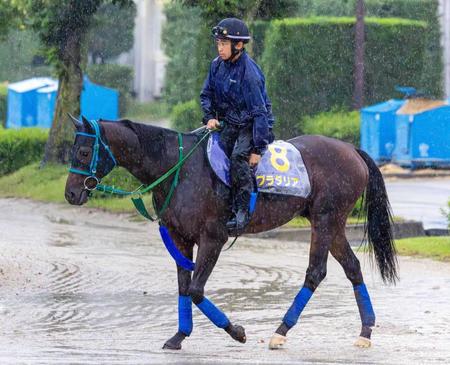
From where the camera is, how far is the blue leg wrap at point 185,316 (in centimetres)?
1032

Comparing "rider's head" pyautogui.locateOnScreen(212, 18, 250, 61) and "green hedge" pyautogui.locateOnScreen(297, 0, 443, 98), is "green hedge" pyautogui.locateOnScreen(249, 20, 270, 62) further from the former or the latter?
"rider's head" pyautogui.locateOnScreen(212, 18, 250, 61)

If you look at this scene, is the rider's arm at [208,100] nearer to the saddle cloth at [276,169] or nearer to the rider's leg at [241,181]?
the saddle cloth at [276,169]

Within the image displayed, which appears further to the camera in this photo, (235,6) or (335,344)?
(235,6)

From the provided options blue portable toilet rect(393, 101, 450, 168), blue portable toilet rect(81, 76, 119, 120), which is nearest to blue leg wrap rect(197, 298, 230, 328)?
blue portable toilet rect(393, 101, 450, 168)

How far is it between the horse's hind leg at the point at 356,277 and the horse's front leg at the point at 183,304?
133 cm

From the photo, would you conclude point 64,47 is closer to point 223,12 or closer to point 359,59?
point 223,12

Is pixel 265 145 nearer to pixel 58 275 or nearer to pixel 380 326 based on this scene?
pixel 380 326

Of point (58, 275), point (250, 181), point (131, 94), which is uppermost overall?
point (250, 181)

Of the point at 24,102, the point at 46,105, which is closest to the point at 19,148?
the point at 46,105

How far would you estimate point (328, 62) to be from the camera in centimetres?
3791

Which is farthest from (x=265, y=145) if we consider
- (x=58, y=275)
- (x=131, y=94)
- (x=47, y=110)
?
(x=131, y=94)

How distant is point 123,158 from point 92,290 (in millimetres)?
4151

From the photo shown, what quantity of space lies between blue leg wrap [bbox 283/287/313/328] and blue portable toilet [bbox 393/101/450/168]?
2232 cm

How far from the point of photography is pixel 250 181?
10305mm
